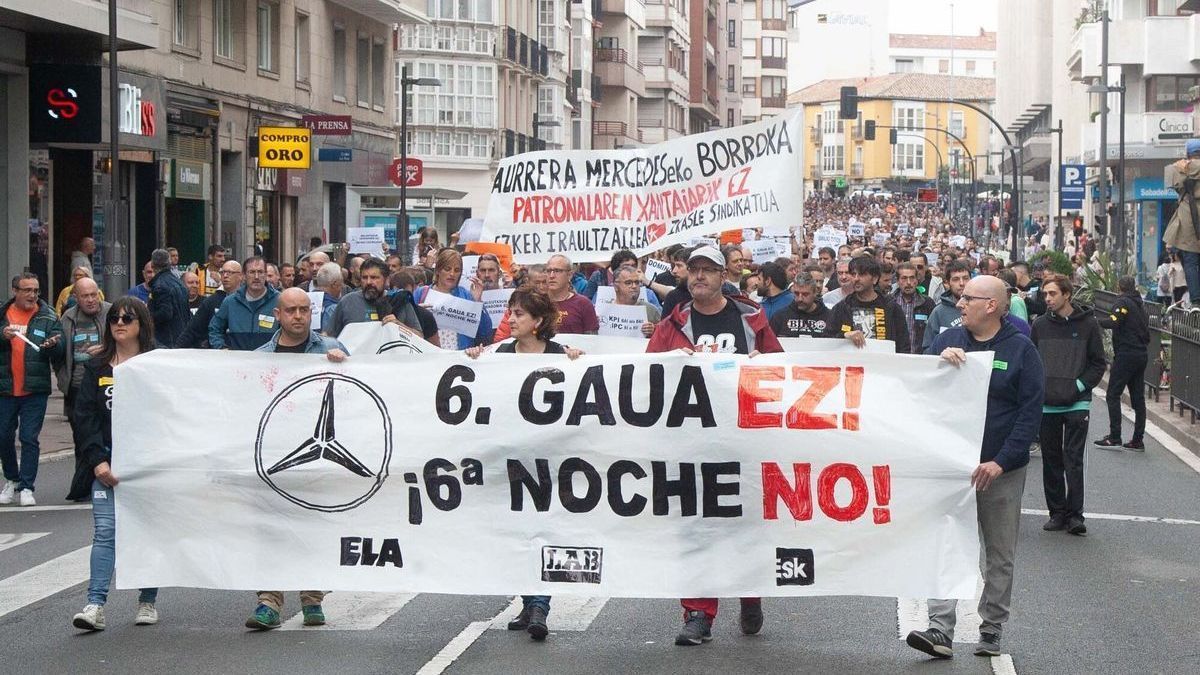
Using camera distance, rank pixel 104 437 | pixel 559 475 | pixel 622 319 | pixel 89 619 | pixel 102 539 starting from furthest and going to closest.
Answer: pixel 622 319 → pixel 104 437 → pixel 102 539 → pixel 89 619 → pixel 559 475

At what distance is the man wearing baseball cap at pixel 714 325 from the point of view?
8.80m

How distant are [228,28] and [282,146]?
119 inches

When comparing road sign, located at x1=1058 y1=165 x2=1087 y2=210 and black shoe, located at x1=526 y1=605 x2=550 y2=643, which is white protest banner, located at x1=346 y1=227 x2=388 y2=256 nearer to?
black shoe, located at x1=526 y1=605 x2=550 y2=643

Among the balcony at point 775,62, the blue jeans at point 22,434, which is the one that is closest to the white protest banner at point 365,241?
the blue jeans at point 22,434

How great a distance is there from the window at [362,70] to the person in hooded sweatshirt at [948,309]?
27.8 meters

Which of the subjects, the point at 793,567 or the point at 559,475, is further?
the point at 559,475

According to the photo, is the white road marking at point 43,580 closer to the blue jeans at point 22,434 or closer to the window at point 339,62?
the blue jeans at point 22,434

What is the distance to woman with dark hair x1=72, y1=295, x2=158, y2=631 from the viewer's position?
29.2 feet

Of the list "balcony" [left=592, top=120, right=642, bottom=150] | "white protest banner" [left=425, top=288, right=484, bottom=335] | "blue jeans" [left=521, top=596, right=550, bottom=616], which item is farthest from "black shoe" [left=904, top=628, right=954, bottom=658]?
"balcony" [left=592, top=120, right=642, bottom=150]

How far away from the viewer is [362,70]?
4256 centimetres

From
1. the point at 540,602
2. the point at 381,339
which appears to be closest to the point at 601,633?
the point at 540,602

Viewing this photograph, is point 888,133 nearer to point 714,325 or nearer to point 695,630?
point 714,325

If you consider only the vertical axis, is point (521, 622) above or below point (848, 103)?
below

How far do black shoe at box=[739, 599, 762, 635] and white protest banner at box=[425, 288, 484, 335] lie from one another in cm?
566
